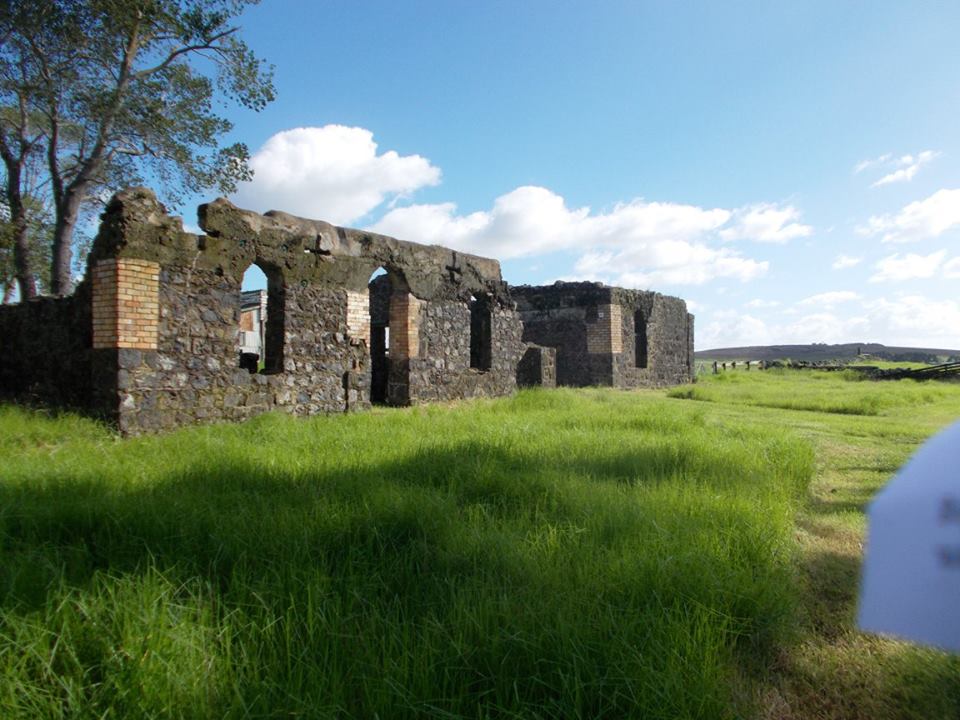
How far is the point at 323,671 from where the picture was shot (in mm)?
2111

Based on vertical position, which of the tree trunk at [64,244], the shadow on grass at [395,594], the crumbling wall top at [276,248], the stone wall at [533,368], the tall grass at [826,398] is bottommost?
the shadow on grass at [395,594]

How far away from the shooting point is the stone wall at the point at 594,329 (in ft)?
55.8

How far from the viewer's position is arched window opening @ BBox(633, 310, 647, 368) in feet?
62.4

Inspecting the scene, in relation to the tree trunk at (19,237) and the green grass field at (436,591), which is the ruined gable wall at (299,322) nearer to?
the green grass field at (436,591)

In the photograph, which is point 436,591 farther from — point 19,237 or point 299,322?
point 19,237

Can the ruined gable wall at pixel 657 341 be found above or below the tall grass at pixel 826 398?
above

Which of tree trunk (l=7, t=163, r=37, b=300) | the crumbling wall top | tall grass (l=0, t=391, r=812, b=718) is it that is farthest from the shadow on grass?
tree trunk (l=7, t=163, r=37, b=300)

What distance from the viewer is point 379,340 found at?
1176 centimetres

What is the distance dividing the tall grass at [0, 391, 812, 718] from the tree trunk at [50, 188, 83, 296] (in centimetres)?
1127

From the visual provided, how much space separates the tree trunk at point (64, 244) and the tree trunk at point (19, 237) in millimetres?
802

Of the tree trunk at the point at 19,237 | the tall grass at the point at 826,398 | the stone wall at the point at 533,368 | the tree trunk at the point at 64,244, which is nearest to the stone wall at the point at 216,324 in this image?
the stone wall at the point at 533,368

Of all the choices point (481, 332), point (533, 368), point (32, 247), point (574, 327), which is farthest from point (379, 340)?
point (32, 247)

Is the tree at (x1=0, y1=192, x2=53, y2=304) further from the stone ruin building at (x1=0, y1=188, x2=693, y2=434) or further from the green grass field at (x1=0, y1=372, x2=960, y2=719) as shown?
the green grass field at (x1=0, y1=372, x2=960, y2=719)

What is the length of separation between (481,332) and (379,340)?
79.5 inches
